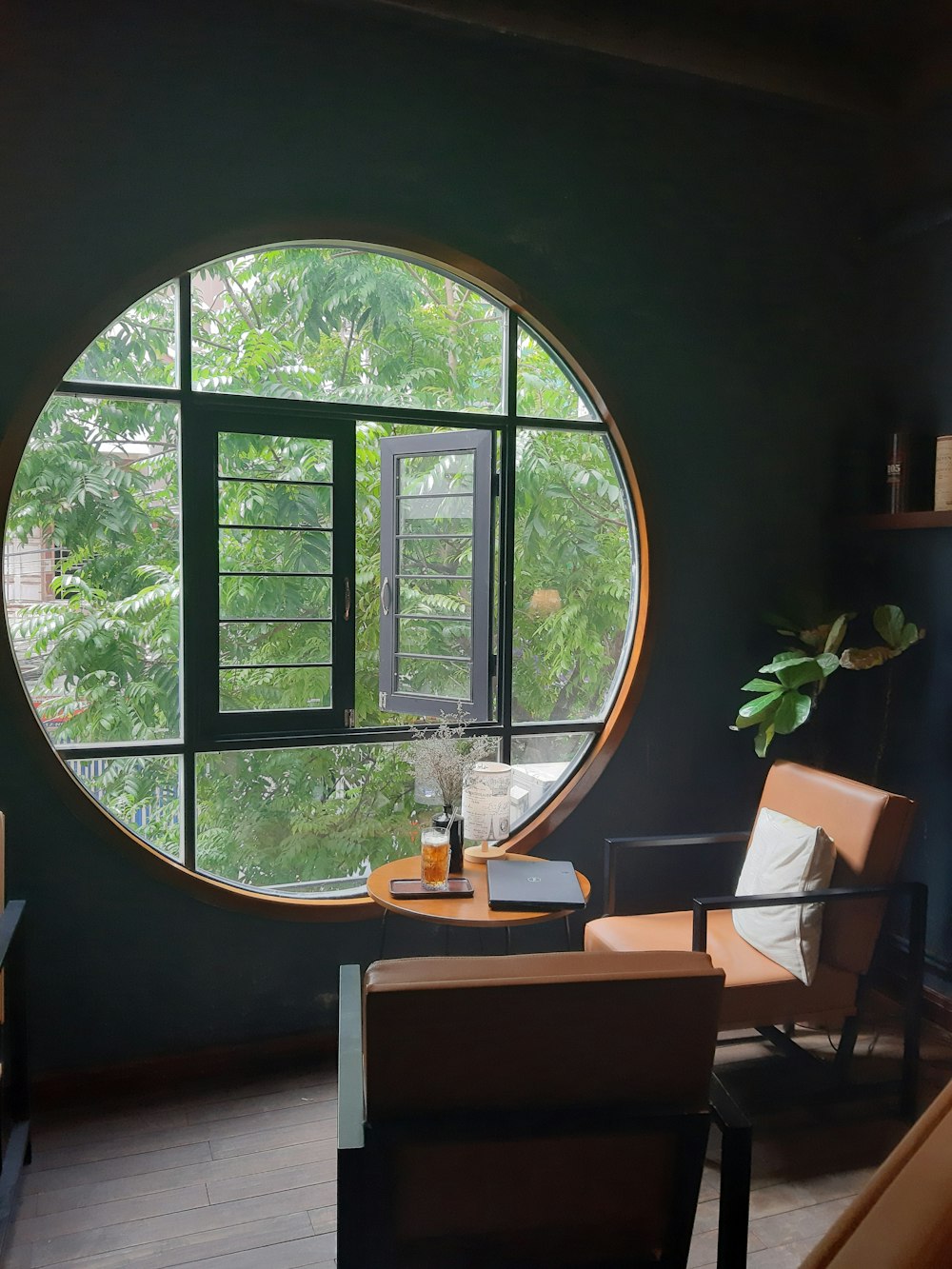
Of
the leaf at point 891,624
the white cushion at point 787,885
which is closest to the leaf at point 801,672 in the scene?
the leaf at point 891,624

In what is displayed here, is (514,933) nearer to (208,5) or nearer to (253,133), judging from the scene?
(253,133)

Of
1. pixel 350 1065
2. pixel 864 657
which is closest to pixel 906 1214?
pixel 350 1065

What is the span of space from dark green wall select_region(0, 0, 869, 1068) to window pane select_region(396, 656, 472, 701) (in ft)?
1.93

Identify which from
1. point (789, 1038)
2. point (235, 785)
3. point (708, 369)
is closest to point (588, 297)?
point (708, 369)

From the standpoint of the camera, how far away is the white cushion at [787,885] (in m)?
2.49

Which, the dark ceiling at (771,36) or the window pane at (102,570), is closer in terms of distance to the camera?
the dark ceiling at (771,36)

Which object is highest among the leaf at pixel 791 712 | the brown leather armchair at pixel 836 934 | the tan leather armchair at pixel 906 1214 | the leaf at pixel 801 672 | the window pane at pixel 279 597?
the window pane at pixel 279 597

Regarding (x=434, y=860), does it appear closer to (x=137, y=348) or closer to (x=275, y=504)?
(x=275, y=504)

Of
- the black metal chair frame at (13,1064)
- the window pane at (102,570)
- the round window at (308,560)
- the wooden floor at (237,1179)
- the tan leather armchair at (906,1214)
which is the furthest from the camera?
the window pane at (102,570)

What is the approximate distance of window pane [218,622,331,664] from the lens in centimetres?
299

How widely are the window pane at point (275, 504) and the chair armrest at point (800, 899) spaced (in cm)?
159

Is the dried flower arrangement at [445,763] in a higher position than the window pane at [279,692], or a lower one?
lower

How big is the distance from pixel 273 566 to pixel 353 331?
196cm

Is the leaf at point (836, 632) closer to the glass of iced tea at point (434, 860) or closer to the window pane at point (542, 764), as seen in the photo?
the window pane at point (542, 764)
